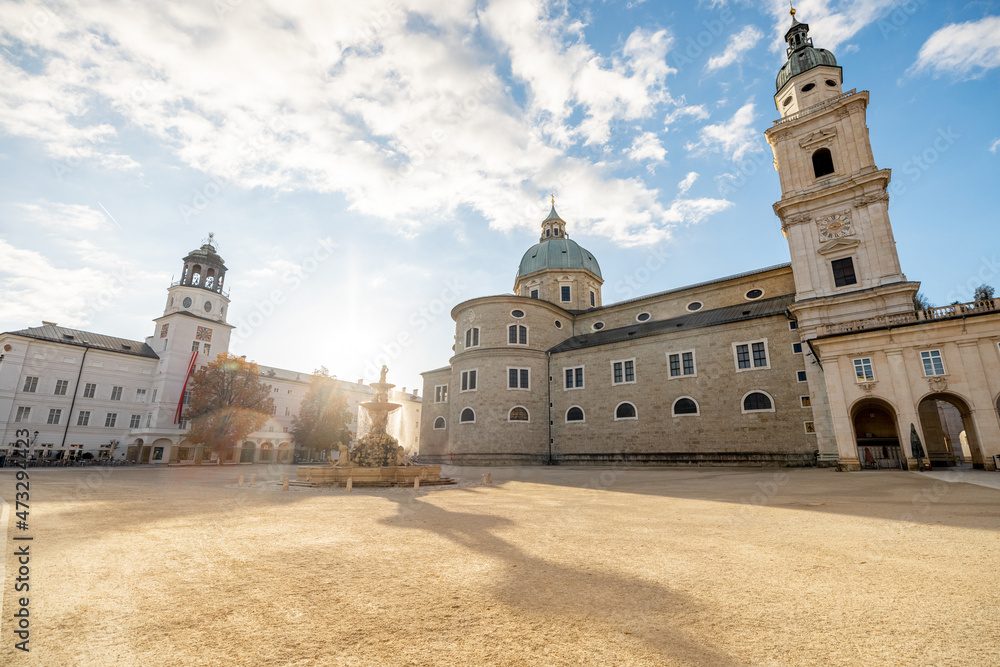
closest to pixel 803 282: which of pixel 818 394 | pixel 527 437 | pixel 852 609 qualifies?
pixel 818 394

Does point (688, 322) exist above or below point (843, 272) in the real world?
below

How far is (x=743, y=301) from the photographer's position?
3241cm

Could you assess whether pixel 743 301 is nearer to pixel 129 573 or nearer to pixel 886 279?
pixel 886 279

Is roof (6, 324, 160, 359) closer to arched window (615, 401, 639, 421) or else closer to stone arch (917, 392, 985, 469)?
arched window (615, 401, 639, 421)

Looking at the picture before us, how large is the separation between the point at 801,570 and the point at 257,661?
5127mm

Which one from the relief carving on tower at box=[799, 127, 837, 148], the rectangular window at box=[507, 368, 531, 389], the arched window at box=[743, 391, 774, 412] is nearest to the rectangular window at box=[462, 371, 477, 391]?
the rectangular window at box=[507, 368, 531, 389]

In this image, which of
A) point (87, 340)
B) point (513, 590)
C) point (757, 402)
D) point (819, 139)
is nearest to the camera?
point (513, 590)

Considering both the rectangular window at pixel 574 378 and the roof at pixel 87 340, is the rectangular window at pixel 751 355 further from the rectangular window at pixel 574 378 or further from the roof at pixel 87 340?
the roof at pixel 87 340

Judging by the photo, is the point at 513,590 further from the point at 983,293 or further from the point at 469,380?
the point at 983,293

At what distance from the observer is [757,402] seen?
26.7 metres

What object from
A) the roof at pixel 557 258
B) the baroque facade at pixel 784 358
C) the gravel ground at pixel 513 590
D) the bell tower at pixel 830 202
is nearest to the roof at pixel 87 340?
the baroque facade at pixel 784 358

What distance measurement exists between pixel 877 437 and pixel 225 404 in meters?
49.5

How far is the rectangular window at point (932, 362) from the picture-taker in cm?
1855

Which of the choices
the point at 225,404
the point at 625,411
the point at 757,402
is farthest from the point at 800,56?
the point at 225,404
